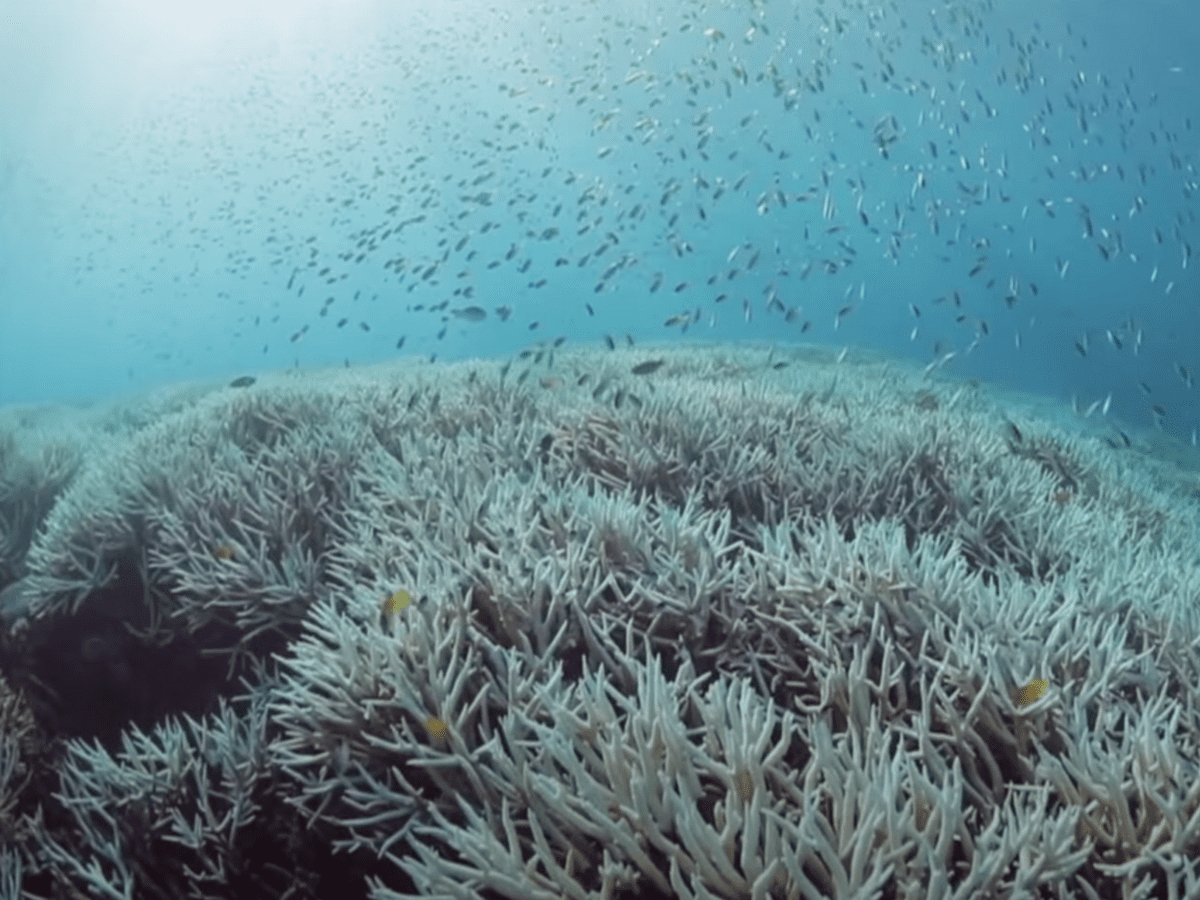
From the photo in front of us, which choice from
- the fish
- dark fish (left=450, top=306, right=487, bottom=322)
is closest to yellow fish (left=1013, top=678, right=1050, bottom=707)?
the fish

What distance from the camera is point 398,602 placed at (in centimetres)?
283

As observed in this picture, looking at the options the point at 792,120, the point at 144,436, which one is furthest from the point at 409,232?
the point at 144,436

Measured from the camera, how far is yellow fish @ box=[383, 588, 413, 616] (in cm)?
283

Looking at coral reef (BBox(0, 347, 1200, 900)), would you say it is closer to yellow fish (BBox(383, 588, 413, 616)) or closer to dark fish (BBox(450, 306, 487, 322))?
yellow fish (BBox(383, 588, 413, 616))

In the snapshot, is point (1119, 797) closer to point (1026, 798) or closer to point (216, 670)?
point (1026, 798)

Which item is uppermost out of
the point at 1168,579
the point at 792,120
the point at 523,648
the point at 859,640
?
the point at 792,120

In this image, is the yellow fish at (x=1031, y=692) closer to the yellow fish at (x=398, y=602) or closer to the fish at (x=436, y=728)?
the fish at (x=436, y=728)

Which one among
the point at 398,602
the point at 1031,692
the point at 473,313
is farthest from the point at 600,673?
the point at 473,313

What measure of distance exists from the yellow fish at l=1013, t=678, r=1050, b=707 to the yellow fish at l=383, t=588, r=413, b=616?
1.91m

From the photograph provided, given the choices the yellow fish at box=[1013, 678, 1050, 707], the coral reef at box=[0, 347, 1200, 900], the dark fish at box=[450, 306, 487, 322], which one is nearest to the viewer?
the coral reef at box=[0, 347, 1200, 900]

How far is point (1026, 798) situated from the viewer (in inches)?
83.4

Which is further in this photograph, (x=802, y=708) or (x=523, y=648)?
(x=523, y=648)

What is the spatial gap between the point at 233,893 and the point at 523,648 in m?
1.34

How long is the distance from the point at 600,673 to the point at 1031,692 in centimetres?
120
